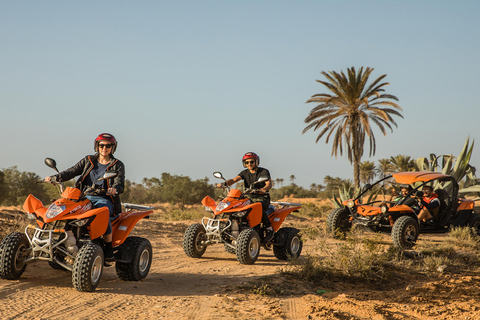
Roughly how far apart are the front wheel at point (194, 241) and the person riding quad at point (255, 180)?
953 millimetres

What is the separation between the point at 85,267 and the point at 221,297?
1719 mm

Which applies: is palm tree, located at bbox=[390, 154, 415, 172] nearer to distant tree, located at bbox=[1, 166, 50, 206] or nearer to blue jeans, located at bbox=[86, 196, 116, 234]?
distant tree, located at bbox=[1, 166, 50, 206]

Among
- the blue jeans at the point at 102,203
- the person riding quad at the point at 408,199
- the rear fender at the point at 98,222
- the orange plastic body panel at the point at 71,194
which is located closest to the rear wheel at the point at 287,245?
the person riding quad at the point at 408,199

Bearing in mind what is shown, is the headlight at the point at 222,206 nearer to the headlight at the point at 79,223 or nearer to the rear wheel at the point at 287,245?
the rear wheel at the point at 287,245

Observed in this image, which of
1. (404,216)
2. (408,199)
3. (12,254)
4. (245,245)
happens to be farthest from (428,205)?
(12,254)

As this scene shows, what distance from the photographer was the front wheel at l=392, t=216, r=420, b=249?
11320mm

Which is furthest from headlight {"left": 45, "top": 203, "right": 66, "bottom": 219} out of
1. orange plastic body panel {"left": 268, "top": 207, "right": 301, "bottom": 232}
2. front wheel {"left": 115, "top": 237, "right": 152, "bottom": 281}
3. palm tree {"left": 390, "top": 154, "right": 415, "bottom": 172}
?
palm tree {"left": 390, "top": 154, "right": 415, "bottom": 172}

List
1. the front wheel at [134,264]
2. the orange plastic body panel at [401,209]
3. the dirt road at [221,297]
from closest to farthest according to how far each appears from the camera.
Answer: the dirt road at [221,297]
the front wheel at [134,264]
the orange plastic body panel at [401,209]

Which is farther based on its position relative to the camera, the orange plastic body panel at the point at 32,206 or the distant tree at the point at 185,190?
the distant tree at the point at 185,190

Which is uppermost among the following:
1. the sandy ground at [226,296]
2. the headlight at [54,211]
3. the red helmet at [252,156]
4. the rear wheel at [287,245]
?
the red helmet at [252,156]

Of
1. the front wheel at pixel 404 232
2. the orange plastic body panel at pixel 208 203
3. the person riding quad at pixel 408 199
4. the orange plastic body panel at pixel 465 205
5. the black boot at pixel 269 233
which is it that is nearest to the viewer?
the orange plastic body panel at pixel 208 203

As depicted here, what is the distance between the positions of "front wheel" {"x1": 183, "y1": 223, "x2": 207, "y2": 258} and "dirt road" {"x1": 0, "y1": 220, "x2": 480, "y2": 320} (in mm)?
633

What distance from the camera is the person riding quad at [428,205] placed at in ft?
41.7

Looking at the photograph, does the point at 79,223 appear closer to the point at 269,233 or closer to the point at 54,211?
the point at 54,211
